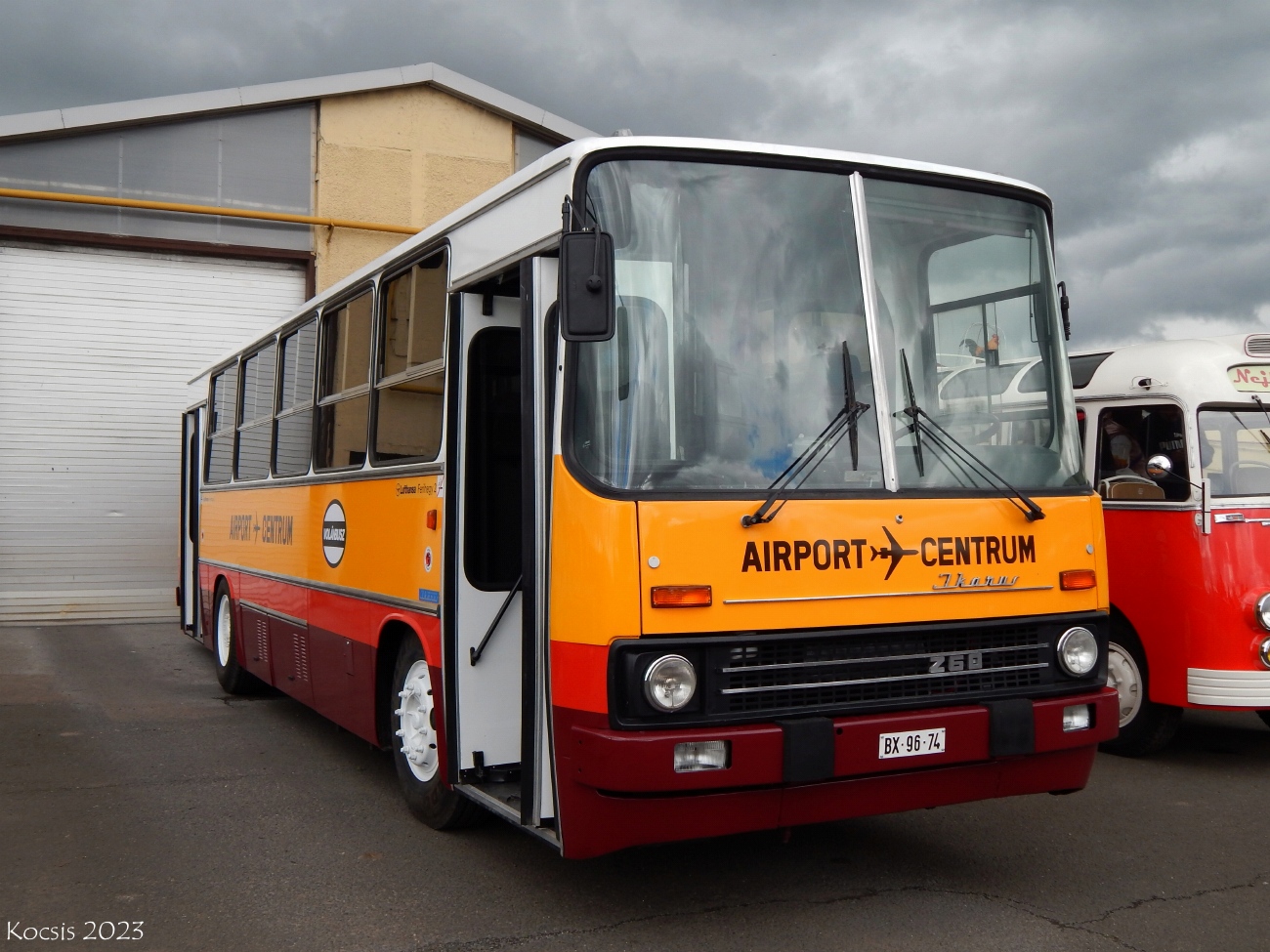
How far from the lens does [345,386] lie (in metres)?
7.23

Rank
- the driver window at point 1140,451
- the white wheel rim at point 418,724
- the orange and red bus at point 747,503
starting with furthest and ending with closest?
the driver window at point 1140,451
the white wheel rim at point 418,724
the orange and red bus at point 747,503

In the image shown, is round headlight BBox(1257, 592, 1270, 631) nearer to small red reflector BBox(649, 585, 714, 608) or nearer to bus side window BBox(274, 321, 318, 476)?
small red reflector BBox(649, 585, 714, 608)

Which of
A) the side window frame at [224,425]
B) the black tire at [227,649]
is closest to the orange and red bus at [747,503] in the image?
the side window frame at [224,425]

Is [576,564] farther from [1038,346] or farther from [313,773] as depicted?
[313,773]

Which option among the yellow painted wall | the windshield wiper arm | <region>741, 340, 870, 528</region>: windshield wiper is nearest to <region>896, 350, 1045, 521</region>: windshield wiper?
the windshield wiper arm

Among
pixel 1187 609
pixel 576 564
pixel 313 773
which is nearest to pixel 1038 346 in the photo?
pixel 576 564

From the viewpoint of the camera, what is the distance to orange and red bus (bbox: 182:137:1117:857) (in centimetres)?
438

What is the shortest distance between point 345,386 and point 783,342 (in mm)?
3308

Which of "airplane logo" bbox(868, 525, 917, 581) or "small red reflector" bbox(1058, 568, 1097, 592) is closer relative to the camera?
"airplane logo" bbox(868, 525, 917, 581)

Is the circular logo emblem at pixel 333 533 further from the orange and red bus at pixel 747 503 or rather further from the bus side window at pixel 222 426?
the bus side window at pixel 222 426

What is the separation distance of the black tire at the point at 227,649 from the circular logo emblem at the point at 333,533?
318 cm

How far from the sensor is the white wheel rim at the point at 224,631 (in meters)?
10.7

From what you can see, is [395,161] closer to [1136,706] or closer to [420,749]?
[420,749]

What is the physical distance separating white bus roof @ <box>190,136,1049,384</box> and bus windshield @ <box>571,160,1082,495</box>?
0.27 ft
